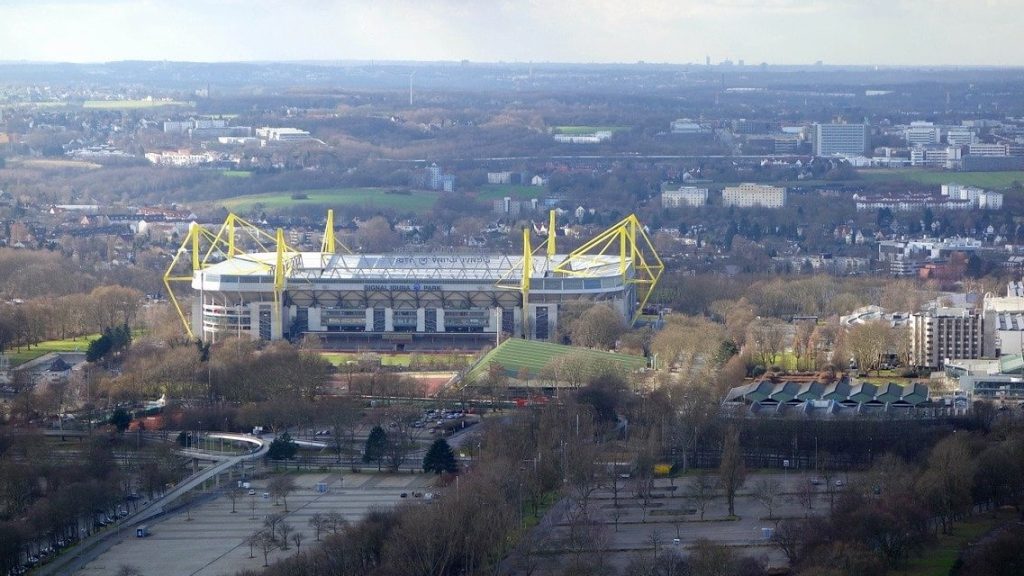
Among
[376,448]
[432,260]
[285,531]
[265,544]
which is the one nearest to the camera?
[265,544]

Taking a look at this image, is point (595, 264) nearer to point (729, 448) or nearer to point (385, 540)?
point (729, 448)

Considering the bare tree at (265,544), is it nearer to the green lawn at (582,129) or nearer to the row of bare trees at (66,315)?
the row of bare trees at (66,315)

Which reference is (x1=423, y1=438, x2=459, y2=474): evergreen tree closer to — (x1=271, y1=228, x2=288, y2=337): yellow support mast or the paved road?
the paved road

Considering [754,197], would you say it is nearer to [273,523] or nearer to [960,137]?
[960,137]

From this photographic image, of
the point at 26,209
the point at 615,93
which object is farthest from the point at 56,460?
the point at 615,93

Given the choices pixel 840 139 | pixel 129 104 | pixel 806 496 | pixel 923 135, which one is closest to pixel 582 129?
pixel 840 139

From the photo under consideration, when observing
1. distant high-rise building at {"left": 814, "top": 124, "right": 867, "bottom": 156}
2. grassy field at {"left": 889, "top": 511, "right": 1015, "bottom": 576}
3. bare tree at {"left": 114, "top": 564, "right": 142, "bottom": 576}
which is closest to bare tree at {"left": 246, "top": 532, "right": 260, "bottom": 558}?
bare tree at {"left": 114, "top": 564, "right": 142, "bottom": 576}

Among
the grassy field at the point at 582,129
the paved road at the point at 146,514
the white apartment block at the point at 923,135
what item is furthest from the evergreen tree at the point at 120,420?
the grassy field at the point at 582,129
